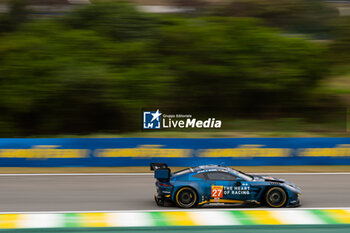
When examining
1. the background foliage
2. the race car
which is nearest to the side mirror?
the race car

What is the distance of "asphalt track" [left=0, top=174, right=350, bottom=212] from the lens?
1033 centimetres

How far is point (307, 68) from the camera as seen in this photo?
23.6 metres

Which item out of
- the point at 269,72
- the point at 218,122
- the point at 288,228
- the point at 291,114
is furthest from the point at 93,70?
the point at 288,228

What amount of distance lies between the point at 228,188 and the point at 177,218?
1.34 meters

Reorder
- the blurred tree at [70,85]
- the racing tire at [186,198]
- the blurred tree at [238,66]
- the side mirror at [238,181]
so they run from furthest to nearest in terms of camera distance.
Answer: the blurred tree at [238,66], the blurred tree at [70,85], the racing tire at [186,198], the side mirror at [238,181]

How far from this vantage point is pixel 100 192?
11.9m

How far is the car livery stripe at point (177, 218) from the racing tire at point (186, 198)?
A: 0.78 ft

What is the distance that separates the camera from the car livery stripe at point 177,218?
8.46 m

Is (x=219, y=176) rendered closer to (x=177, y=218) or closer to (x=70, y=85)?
(x=177, y=218)

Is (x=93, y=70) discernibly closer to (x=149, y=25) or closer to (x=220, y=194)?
(x=149, y=25)

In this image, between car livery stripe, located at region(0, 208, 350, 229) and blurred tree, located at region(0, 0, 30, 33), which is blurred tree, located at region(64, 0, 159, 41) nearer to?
blurred tree, located at region(0, 0, 30, 33)

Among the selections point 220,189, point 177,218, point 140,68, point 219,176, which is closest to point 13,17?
point 140,68

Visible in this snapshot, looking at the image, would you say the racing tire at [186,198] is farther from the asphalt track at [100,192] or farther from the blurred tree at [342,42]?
the blurred tree at [342,42]

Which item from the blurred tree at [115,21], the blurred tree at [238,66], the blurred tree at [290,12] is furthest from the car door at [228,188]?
the blurred tree at [290,12]
